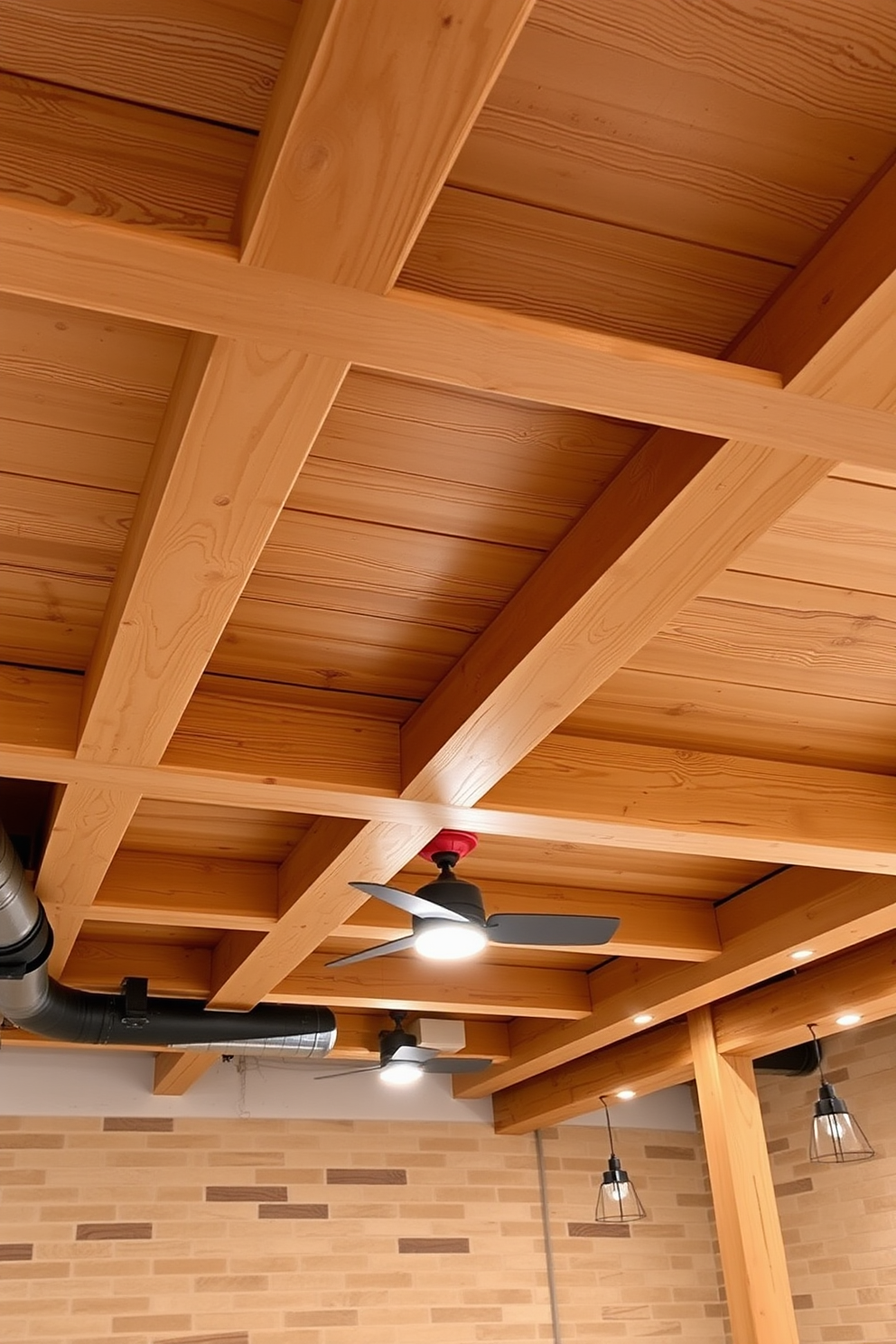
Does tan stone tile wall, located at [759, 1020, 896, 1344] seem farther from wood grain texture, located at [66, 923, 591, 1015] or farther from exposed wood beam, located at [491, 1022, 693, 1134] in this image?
wood grain texture, located at [66, 923, 591, 1015]

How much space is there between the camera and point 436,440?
2064mm

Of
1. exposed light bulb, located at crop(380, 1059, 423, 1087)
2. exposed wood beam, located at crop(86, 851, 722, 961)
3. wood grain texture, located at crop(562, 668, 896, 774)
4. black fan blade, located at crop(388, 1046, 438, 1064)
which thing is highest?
wood grain texture, located at crop(562, 668, 896, 774)

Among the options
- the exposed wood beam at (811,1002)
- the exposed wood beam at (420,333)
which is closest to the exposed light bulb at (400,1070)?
the exposed wood beam at (811,1002)

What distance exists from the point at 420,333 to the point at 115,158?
0.45 metres

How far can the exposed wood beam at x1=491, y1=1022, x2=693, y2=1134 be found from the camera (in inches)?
221

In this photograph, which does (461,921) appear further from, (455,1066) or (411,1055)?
(455,1066)

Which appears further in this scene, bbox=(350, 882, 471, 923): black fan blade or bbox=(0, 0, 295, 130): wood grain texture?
bbox=(350, 882, 471, 923): black fan blade

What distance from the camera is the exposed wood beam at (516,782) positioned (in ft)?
9.00

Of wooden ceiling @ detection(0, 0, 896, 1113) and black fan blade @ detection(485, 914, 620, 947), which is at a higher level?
wooden ceiling @ detection(0, 0, 896, 1113)

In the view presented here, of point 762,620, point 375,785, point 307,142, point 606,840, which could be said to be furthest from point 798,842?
point 307,142

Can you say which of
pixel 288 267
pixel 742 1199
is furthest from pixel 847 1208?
pixel 288 267

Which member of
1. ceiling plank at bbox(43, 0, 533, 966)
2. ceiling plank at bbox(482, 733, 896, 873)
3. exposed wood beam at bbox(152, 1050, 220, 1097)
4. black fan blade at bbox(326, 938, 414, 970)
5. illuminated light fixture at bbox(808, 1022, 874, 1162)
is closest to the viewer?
ceiling plank at bbox(43, 0, 533, 966)

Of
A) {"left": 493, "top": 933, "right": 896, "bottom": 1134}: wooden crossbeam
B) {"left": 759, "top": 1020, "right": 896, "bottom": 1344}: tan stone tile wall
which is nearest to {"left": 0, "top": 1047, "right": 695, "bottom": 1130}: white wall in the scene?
{"left": 493, "top": 933, "right": 896, "bottom": 1134}: wooden crossbeam

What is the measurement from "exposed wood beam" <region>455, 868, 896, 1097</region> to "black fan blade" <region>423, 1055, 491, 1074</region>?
0.97 feet
